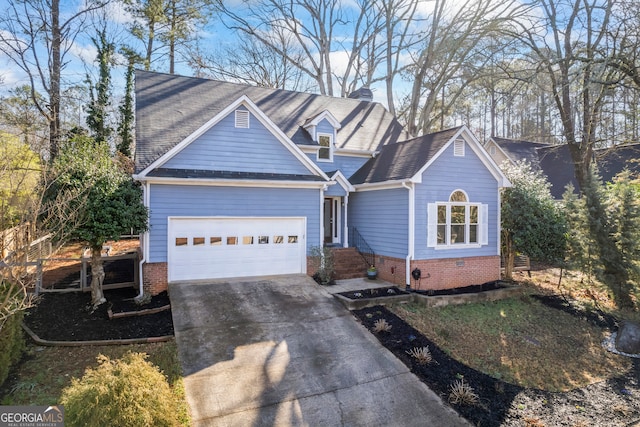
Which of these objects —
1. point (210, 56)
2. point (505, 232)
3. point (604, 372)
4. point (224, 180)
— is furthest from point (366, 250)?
Result: point (210, 56)

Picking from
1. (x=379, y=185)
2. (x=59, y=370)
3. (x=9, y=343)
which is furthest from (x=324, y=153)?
(x=9, y=343)

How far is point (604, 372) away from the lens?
8.05 metres

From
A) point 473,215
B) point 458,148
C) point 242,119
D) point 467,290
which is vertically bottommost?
point 467,290

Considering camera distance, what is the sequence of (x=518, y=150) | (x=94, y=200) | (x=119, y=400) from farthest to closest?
(x=518, y=150)
(x=94, y=200)
(x=119, y=400)

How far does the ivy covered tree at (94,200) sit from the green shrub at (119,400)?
5.18m

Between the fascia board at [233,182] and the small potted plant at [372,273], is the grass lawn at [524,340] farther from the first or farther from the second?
the fascia board at [233,182]

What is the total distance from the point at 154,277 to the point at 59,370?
4220 millimetres

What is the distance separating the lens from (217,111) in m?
14.5

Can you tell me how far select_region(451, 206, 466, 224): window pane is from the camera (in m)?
12.6

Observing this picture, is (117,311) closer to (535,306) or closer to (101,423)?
(101,423)

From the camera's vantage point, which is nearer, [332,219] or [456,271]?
[456,271]

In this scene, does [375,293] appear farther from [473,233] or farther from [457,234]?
[473,233]

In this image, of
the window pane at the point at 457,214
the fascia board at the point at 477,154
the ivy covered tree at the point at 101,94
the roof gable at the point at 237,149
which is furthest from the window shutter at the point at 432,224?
the ivy covered tree at the point at 101,94

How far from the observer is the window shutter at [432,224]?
39.3ft
